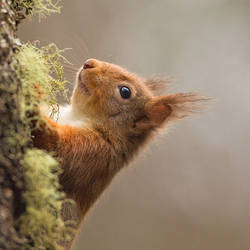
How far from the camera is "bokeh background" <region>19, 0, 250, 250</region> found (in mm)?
3602

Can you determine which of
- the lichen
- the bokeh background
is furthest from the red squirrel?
the bokeh background

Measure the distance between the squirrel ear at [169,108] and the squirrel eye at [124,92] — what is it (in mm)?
88

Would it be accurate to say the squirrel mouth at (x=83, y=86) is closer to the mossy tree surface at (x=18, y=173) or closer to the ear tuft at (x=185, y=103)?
the ear tuft at (x=185, y=103)

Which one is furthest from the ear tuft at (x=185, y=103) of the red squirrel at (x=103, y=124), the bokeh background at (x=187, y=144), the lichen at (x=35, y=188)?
the bokeh background at (x=187, y=144)

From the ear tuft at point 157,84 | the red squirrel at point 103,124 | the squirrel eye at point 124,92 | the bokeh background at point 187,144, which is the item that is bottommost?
the red squirrel at point 103,124

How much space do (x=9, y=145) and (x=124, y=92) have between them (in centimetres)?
83

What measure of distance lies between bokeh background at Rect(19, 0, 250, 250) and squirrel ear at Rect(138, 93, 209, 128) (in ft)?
6.74

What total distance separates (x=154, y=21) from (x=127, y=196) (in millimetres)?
1775

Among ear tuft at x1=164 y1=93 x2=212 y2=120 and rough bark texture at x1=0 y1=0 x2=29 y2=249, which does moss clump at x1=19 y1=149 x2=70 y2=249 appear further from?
ear tuft at x1=164 y1=93 x2=212 y2=120

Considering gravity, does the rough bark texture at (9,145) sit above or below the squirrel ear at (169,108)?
below

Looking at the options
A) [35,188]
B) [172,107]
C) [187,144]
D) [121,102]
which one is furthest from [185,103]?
[187,144]

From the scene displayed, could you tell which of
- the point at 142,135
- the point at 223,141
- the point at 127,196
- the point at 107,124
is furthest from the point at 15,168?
the point at 223,141

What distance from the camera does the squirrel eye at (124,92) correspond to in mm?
1453

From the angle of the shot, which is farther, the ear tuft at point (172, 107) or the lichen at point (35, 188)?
the ear tuft at point (172, 107)
